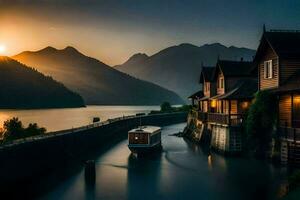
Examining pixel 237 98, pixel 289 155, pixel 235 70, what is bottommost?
pixel 289 155

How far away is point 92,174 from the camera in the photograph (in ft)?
135

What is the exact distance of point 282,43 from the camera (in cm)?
4212

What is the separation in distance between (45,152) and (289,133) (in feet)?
90.6

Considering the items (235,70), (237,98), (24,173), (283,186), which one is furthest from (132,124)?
(283,186)

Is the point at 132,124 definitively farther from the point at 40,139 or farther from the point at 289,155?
the point at 289,155

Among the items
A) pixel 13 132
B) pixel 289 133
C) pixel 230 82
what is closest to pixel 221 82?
pixel 230 82

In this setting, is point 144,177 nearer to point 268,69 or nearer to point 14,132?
point 268,69

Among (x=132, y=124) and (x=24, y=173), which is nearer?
(x=24, y=173)

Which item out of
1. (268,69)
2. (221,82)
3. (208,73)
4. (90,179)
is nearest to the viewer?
(90,179)

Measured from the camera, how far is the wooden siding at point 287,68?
4050 cm

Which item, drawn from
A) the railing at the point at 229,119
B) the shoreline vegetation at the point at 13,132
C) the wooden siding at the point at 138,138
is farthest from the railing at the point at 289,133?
the shoreline vegetation at the point at 13,132

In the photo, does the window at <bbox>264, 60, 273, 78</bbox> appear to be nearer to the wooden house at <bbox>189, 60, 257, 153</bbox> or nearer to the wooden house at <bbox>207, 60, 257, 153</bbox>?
the wooden house at <bbox>207, 60, 257, 153</bbox>

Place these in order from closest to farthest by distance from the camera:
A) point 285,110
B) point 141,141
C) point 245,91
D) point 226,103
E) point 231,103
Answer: point 285,110 → point 245,91 → point 231,103 → point 141,141 → point 226,103

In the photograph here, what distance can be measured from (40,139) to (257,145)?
25.4 m
